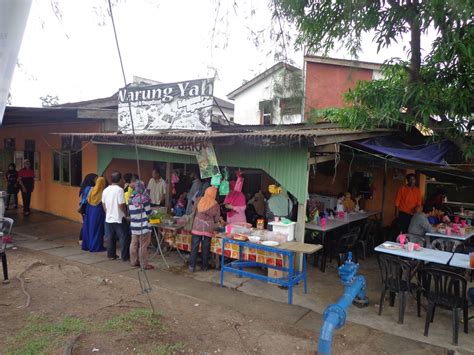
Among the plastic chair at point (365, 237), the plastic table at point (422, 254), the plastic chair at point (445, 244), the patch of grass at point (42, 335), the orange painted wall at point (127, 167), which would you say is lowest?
the patch of grass at point (42, 335)

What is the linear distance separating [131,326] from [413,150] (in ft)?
18.6

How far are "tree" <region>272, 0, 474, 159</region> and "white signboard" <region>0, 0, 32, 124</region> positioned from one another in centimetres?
408

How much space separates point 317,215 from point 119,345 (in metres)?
5.03

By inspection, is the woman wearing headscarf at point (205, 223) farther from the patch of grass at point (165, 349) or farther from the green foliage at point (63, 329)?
the patch of grass at point (165, 349)

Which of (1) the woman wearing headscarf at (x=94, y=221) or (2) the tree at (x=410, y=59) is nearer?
(2) the tree at (x=410, y=59)

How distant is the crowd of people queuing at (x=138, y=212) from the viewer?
6.83m

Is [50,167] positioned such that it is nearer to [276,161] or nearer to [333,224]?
[276,161]

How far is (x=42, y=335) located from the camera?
4.27 meters

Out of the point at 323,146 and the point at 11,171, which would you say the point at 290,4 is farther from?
the point at 11,171

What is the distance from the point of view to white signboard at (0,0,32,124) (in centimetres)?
209

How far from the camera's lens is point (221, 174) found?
745cm

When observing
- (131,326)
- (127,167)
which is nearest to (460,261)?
(131,326)

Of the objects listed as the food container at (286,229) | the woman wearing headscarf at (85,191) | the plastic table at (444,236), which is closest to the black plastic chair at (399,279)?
the food container at (286,229)

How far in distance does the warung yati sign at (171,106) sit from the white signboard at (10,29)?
4.66 meters
